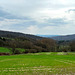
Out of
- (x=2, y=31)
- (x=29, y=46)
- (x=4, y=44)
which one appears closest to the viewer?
(x=29, y=46)

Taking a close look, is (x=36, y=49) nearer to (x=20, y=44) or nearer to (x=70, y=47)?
(x=20, y=44)

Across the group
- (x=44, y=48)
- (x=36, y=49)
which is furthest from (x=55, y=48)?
(x=36, y=49)

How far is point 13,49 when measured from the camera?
7831 centimetres

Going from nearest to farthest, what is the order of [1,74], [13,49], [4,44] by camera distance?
[1,74] < [13,49] < [4,44]

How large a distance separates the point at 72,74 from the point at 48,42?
89.9 m

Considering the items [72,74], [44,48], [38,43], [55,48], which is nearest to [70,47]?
[55,48]

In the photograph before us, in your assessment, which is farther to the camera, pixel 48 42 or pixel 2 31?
pixel 2 31

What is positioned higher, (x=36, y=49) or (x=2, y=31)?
(x=2, y=31)

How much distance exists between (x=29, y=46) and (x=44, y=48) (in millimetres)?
11638

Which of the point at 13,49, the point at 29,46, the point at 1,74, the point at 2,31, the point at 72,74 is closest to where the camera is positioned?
the point at 72,74

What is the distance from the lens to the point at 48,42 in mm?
102188

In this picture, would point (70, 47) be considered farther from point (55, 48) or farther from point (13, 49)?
point (13, 49)

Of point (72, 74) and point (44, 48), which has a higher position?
point (72, 74)

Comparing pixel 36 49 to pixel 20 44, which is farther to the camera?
pixel 20 44
